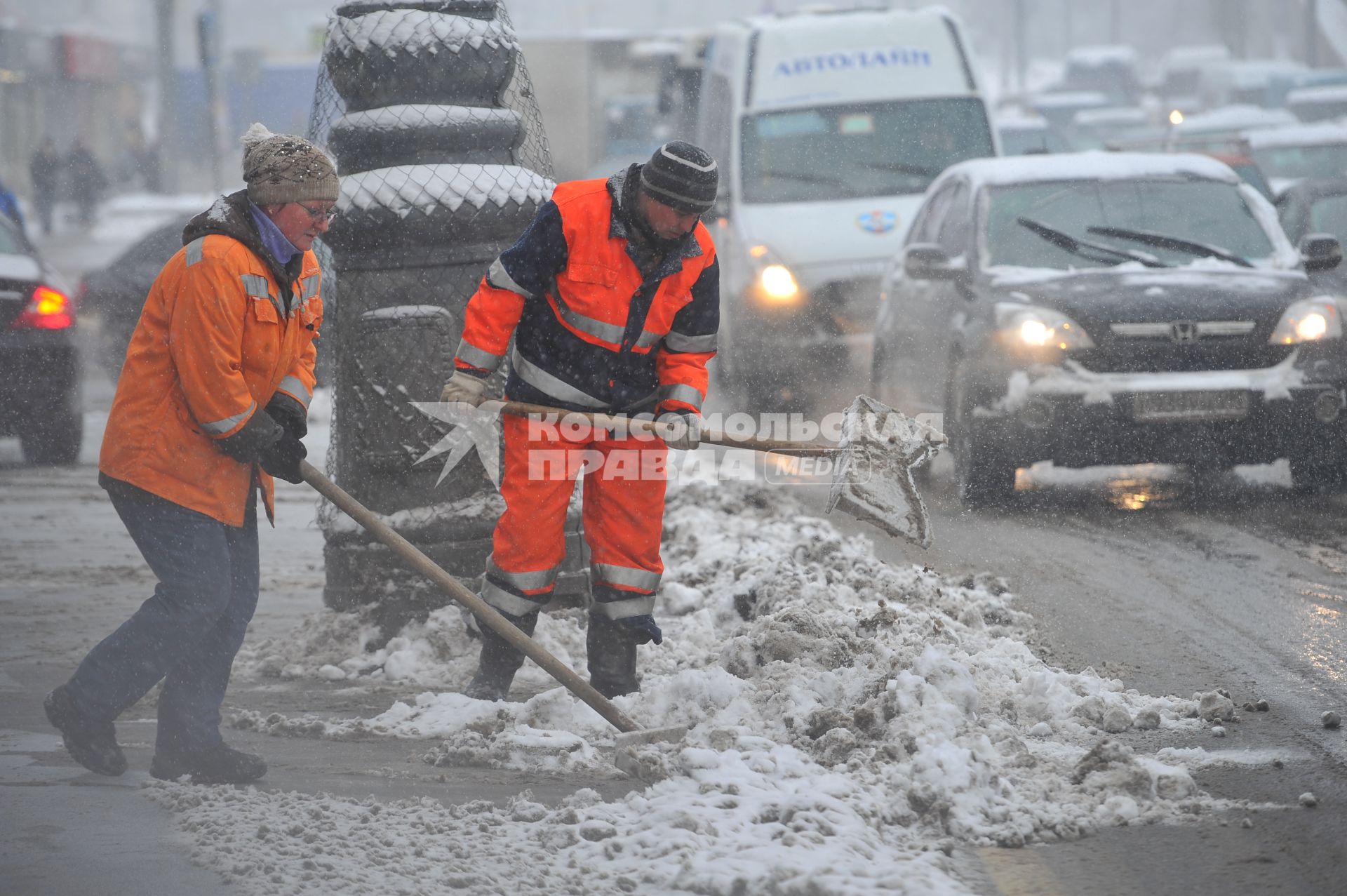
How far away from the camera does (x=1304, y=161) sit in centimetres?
1620

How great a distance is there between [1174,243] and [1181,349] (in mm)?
802

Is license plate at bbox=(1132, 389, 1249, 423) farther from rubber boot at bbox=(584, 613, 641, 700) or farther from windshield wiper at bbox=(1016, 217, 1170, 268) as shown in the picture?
rubber boot at bbox=(584, 613, 641, 700)

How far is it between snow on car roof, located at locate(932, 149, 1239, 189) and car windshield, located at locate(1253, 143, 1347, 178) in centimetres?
760

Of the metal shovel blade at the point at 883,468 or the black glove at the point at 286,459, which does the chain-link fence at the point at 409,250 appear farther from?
the metal shovel blade at the point at 883,468

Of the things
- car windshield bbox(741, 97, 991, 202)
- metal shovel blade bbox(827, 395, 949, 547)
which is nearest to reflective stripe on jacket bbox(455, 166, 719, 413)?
metal shovel blade bbox(827, 395, 949, 547)

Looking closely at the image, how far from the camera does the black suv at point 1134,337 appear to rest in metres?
7.01

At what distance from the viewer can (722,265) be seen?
10.8m

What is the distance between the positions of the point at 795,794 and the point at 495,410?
148cm

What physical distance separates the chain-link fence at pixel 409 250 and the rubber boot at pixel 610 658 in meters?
0.86

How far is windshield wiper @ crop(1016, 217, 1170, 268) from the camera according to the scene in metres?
7.48

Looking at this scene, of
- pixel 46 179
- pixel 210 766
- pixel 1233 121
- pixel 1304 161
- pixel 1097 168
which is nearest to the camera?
pixel 210 766

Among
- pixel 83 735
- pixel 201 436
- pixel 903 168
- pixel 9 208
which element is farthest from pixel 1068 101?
pixel 83 735

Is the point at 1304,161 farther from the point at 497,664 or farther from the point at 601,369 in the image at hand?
the point at 497,664

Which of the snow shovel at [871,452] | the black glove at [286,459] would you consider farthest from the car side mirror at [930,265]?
the black glove at [286,459]
